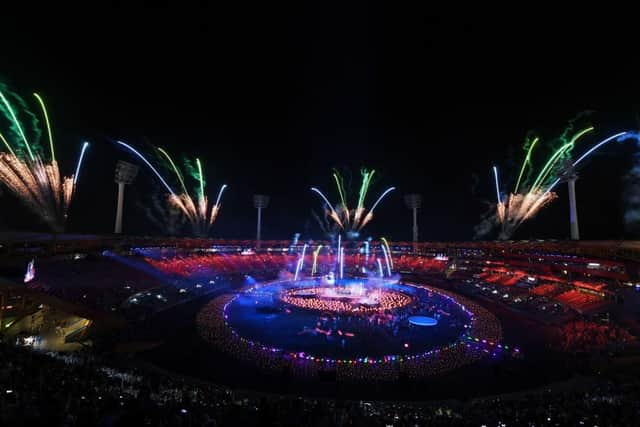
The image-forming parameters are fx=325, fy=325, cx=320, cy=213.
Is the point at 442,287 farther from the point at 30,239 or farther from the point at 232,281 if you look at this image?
the point at 30,239

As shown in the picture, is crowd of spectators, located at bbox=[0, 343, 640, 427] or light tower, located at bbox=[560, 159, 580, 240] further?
light tower, located at bbox=[560, 159, 580, 240]

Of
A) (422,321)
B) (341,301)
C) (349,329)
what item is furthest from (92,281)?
(422,321)

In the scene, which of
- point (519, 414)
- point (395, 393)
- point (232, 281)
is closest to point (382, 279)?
point (232, 281)

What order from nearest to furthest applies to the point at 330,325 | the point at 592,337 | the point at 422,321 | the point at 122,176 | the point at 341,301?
the point at 592,337 < the point at 330,325 < the point at 422,321 < the point at 341,301 < the point at 122,176

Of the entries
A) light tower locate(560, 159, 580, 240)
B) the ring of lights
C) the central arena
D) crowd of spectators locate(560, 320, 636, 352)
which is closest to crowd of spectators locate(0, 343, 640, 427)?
crowd of spectators locate(560, 320, 636, 352)

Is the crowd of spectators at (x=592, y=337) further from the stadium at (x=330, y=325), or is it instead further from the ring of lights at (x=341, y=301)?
the ring of lights at (x=341, y=301)

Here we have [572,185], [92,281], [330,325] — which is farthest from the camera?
[572,185]

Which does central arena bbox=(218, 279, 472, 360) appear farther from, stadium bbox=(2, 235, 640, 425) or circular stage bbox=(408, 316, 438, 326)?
circular stage bbox=(408, 316, 438, 326)

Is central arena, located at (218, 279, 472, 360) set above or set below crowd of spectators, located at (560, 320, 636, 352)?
below

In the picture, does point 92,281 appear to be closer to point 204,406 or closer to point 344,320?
point 344,320
